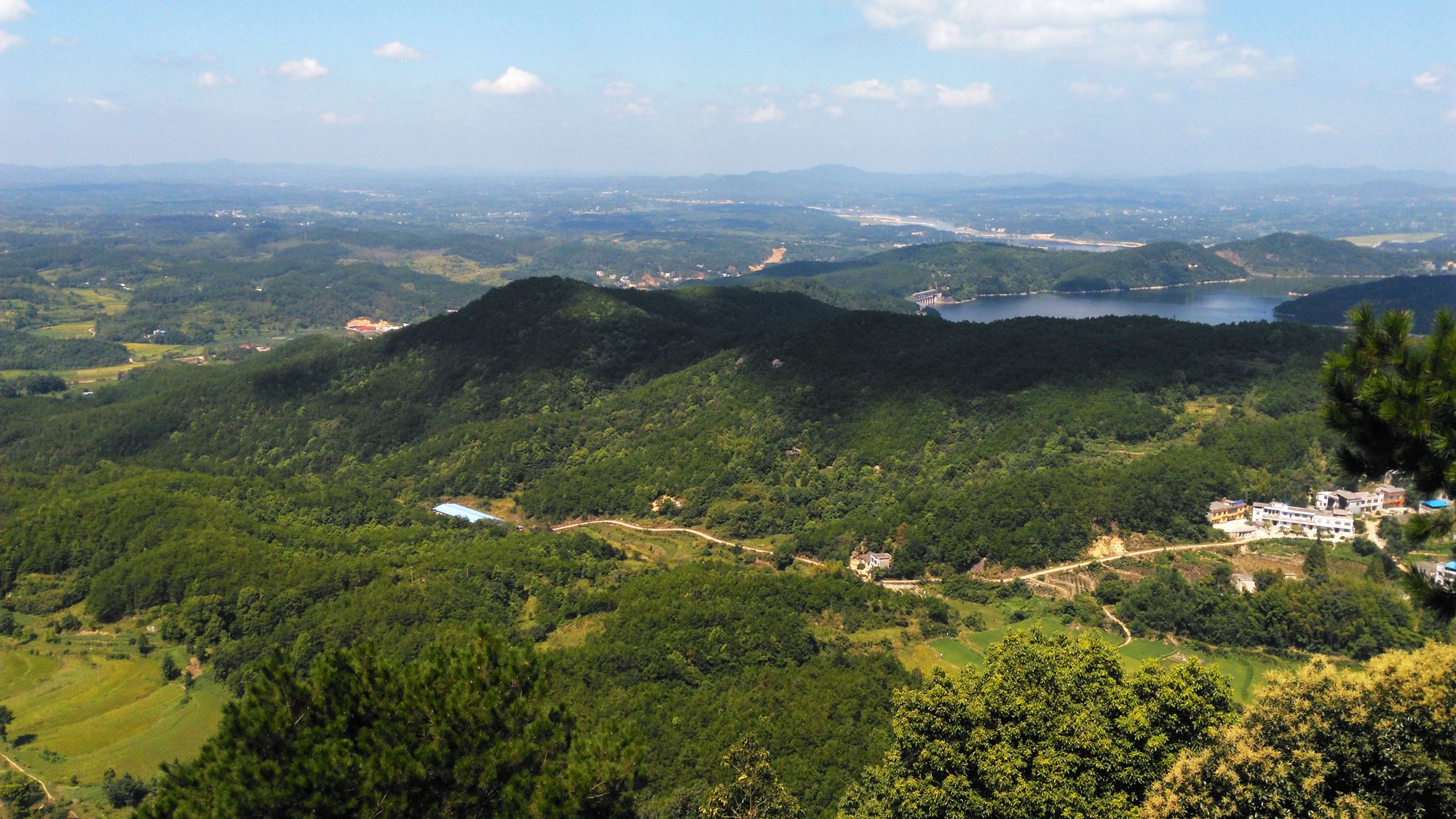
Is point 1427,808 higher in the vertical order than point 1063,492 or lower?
higher

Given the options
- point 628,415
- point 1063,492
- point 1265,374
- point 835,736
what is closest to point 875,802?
point 835,736

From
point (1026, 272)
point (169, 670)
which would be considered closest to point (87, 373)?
point (169, 670)

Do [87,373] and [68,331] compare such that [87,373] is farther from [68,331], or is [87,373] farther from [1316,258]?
[1316,258]

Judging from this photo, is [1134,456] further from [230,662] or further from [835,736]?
[230,662]

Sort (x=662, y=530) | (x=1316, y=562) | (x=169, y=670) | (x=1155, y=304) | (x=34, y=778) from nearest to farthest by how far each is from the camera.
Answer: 1. (x=34, y=778)
2. (x=169, y=670)
3. (x=1316, y=562)
4. (x=662, y=530)
5. (x=1155, y=304)

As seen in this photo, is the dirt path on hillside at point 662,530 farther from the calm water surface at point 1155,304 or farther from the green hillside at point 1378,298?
the green hillside at point 1378,298

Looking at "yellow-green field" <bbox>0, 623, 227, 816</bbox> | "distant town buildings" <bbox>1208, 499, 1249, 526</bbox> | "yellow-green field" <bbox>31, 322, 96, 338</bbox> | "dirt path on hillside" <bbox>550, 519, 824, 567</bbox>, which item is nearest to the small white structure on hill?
"dirt path on hillside" <bbox>550, 519, 824, 567</bbox>

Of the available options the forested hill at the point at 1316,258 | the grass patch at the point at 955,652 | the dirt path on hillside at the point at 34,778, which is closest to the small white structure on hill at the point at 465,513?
the dirt path on hillside at the point at 34,778
